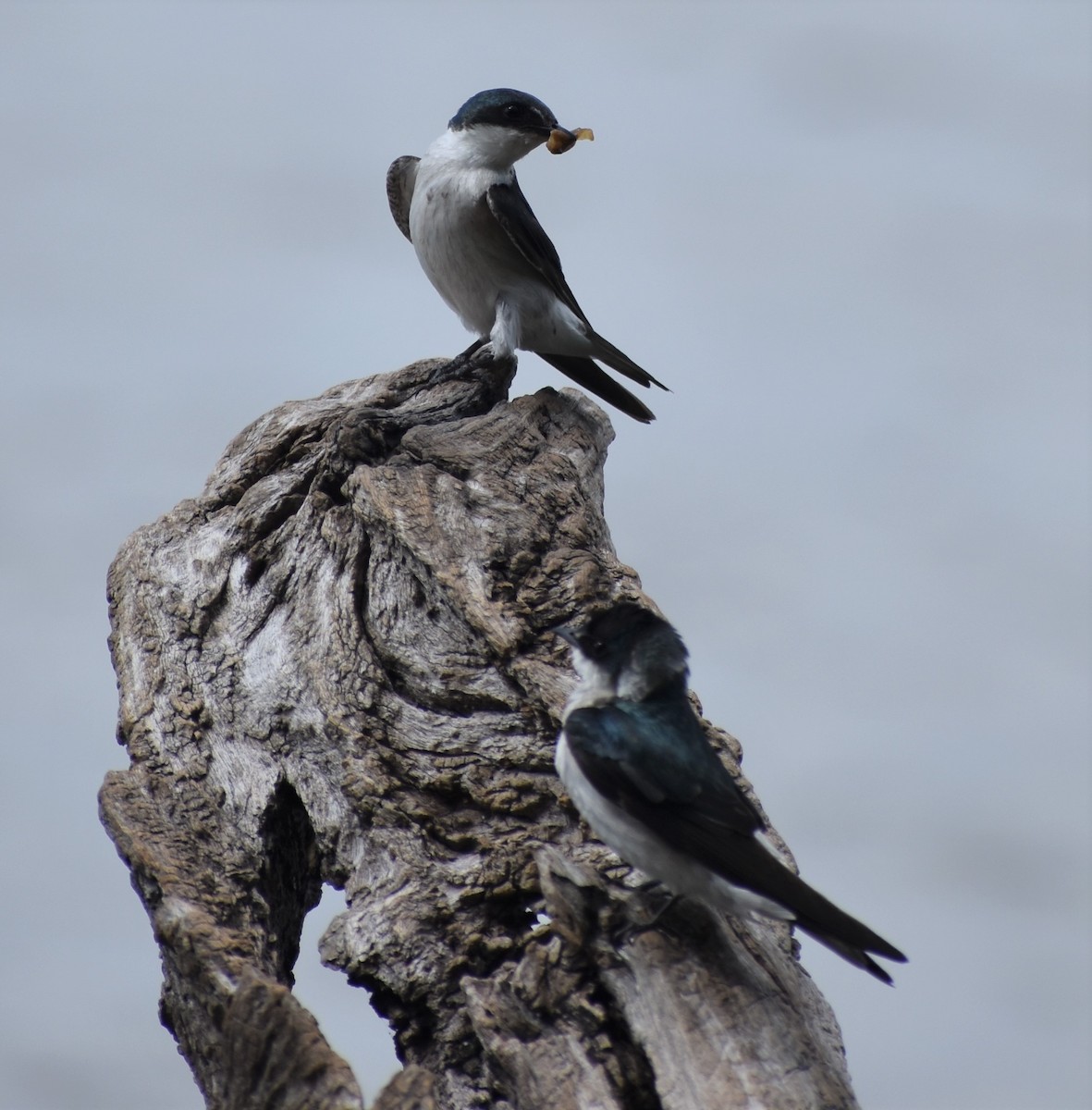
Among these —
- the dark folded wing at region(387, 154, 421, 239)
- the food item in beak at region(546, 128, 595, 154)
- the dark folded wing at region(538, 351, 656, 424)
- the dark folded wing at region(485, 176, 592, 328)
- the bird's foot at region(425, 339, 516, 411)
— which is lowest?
the bird's foot at region(425, 339, 516, 411)

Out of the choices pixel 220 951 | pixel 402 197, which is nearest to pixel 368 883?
pixel 220 951

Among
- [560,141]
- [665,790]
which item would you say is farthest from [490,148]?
[665,790]

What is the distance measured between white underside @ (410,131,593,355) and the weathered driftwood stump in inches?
23.3

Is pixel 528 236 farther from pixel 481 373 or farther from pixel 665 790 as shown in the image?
pixel 665 790

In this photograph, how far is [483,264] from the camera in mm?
4719

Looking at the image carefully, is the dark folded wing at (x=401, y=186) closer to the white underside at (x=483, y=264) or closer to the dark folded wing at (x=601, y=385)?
the white underside at (x=483, y=264)

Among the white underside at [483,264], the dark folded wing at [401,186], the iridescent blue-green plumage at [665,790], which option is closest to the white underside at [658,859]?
the iridescent blue-green plumage at [665,790]

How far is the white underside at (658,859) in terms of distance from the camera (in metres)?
2.33

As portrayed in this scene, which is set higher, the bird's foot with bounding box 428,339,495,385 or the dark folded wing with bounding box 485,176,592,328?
the dark folded wing with bounding box 485,176,592,328

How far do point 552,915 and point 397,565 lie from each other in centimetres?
123

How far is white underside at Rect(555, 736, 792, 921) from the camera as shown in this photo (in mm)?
2330

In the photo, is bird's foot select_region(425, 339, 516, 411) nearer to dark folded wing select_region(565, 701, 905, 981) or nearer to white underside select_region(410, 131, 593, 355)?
white underside select_region(410, 131, 593, 355)

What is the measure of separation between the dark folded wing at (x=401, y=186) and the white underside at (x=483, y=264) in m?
0.32

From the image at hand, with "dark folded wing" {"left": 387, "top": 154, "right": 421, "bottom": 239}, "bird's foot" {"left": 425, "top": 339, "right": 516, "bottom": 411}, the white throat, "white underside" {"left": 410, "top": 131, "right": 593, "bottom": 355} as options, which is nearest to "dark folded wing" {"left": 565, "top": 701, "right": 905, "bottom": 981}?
"bird's foot" {"left": 425, "top": 339, "right": 516, "bottom": 411}
